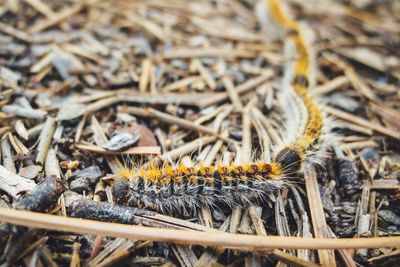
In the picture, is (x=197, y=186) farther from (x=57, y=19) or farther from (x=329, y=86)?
(x=57, y=19)

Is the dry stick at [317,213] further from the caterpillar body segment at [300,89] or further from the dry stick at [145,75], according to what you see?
the dry stick at [145,75]

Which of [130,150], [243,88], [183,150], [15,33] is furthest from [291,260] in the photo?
[15,33]

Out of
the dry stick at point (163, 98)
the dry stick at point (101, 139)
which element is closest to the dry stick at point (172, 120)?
the dry stick at point (163, 98)

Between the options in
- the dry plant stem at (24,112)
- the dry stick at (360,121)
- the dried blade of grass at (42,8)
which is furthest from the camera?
the dried blade of grass at (42,8)

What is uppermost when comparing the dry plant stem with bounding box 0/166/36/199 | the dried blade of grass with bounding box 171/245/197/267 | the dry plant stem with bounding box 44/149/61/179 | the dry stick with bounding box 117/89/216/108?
the dry stick with bounding box 117/89/216/108

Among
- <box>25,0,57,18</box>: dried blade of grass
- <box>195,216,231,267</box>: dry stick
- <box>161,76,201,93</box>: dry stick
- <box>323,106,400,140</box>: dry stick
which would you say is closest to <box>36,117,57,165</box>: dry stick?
<box>161,76,201,93</box>: dry stick

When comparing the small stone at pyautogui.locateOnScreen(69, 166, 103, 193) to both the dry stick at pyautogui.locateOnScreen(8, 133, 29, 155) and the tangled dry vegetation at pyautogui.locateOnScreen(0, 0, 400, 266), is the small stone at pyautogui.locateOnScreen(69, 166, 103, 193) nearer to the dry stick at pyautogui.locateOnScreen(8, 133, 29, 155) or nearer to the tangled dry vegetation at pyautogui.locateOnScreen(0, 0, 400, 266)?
the tangled dry vegetation at pyautogui.locateOnScreen(0, 0, 400, 266)

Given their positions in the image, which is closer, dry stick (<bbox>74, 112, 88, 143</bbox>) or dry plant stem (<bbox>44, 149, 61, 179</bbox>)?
dry plant stem (<bbox>44, 149, 61, 179</bbox>)
